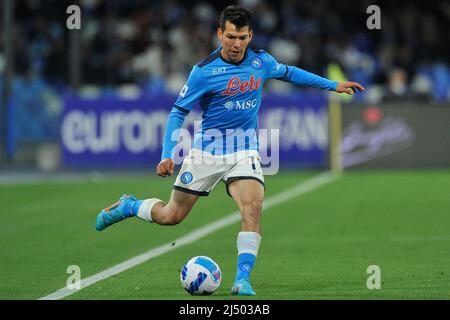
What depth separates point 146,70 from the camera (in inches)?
1183

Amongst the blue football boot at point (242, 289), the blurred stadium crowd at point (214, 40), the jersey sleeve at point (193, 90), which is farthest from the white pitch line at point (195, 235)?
the blurred stadium crowd at point (214, 40)

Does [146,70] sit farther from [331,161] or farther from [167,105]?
[331,161]

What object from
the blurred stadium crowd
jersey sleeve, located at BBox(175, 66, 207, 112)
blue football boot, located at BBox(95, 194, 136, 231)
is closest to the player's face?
jersey sleeve, located at BBox(175, 66, 207, 112)

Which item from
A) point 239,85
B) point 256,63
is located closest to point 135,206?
point 239,85

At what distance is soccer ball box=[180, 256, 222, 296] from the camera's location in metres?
Result: 9.30

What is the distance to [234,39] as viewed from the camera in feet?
31.7

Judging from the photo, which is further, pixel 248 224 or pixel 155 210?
pixel 155 210

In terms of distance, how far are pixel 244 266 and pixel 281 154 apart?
49.0 ft

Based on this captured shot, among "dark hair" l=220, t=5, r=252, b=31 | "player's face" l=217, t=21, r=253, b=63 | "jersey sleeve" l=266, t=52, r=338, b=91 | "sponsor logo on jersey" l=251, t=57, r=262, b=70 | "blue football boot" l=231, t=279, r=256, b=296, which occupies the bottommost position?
Result: "blue football boot" l=231, t=279, r=256, b=296

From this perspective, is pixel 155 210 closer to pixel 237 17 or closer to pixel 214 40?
pixel 237 17

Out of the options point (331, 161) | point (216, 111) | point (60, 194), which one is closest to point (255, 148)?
point (216, 111)

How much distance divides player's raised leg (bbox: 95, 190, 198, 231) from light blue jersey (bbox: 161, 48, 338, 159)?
45 centimetres

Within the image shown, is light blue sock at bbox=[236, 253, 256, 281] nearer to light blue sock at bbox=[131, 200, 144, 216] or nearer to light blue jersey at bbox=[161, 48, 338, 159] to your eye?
light blue jersey at bbox=[161, 48, 338, 159]

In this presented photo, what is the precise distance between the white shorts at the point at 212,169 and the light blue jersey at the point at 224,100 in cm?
6
